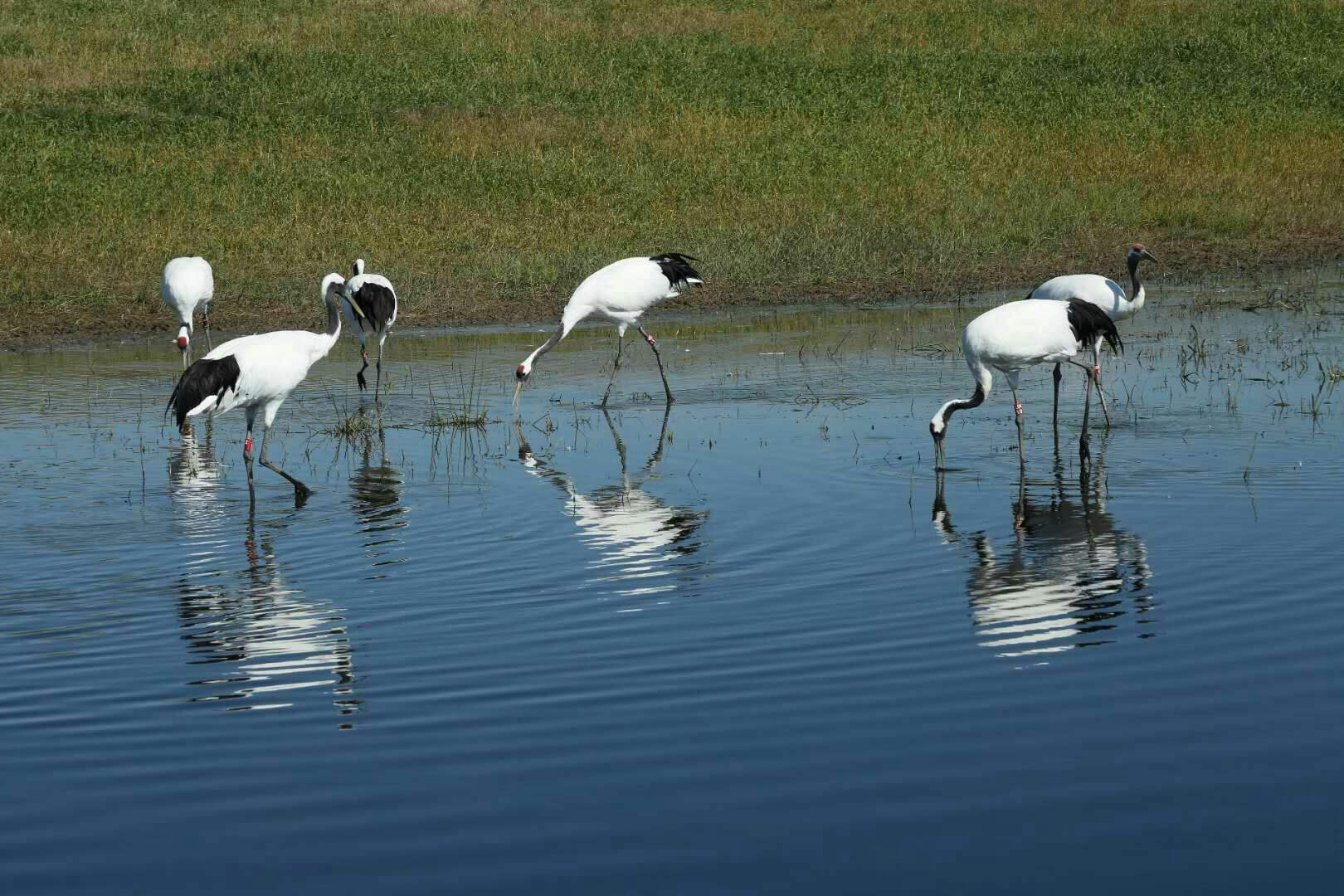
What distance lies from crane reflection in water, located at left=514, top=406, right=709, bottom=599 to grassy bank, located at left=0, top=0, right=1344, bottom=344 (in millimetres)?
8938

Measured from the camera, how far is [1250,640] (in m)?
6.54

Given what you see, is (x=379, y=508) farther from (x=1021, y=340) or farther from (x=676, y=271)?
(x=676, y=271)

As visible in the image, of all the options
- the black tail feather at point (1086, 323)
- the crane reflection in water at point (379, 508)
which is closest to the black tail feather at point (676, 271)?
the crane reflection in water at point (379, 508)

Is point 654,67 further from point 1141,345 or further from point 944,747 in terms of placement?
point 944,747

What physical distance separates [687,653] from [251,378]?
5.07m

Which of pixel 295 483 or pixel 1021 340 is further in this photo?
pixel 1021 340

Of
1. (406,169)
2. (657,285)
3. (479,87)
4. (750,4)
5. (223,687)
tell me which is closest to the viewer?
(223,687)

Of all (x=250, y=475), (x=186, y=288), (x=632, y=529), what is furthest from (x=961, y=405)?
(x=186, y=288)

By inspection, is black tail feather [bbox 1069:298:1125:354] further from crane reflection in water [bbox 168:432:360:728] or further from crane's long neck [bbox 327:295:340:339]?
crane reflection in water [bbox 168:432:360:728]

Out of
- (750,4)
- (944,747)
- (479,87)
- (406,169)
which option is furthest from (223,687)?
(750,4)

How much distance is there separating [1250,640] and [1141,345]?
9878 mm

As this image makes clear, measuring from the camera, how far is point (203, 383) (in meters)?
10.5

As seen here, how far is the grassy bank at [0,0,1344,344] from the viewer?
2178cm

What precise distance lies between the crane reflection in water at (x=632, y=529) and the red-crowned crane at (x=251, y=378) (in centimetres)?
158
